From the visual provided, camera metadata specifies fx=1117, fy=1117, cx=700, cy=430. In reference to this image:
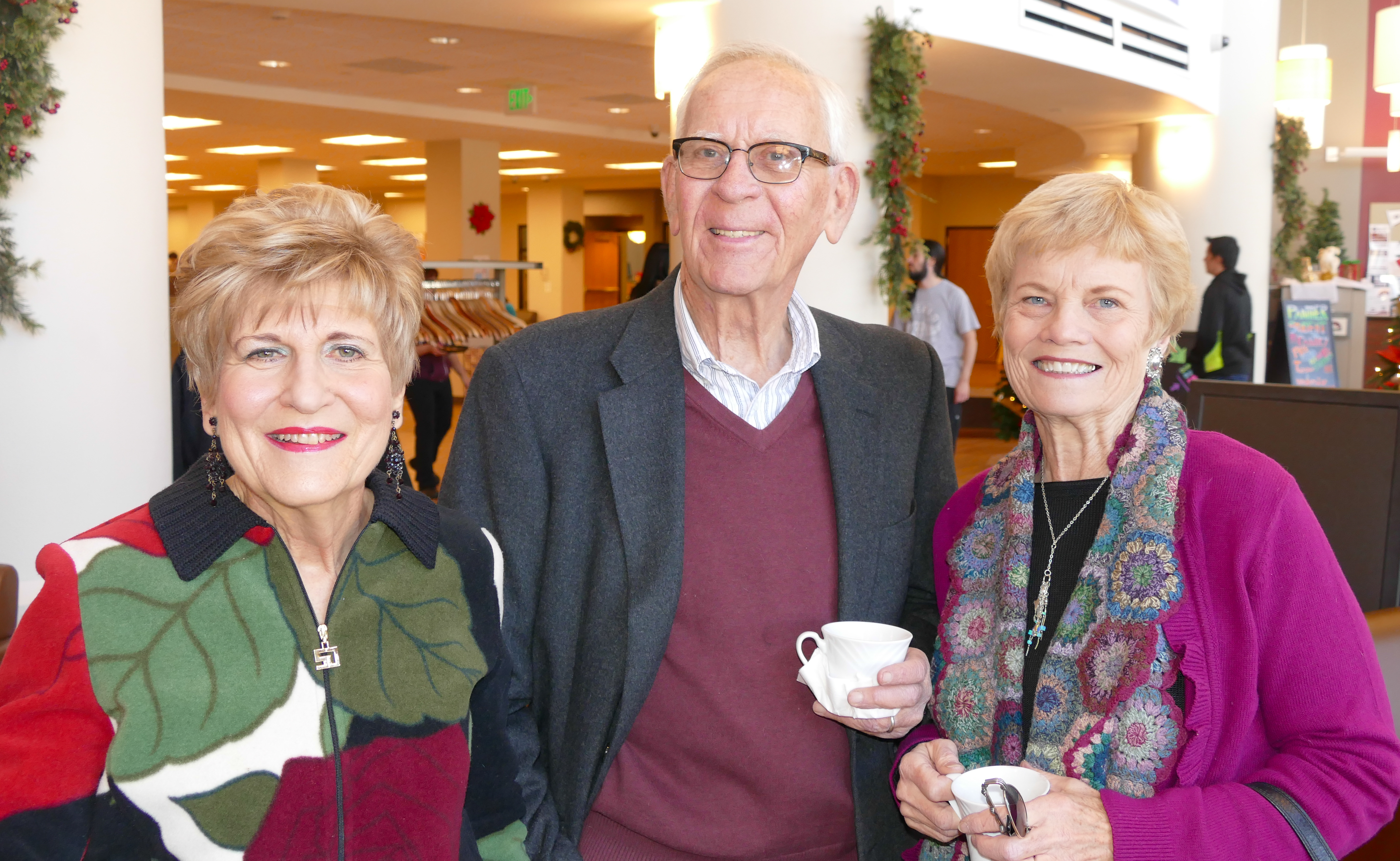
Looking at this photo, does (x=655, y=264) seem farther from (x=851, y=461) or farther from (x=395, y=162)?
(x=395, y=162)

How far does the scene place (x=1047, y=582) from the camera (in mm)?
1598

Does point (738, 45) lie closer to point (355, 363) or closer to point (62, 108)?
point (355, 363)

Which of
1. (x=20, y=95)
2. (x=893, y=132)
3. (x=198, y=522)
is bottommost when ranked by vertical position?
(x=198, y=522)

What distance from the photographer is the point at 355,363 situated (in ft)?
4.21

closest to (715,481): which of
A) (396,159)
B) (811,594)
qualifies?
(811,594)

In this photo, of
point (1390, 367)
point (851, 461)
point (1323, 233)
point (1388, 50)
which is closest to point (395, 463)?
point (851, 461)

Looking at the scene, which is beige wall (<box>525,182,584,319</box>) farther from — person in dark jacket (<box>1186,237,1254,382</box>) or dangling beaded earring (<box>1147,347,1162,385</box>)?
dangling beaded earring (<box>1147,347,1162,385</box>)

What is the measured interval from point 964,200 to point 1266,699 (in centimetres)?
2086

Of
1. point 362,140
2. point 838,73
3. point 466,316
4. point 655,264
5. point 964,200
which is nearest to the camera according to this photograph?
point 838,73

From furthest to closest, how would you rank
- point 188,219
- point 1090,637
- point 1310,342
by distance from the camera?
point 188,219 < point 1310,342 < point 1090,637

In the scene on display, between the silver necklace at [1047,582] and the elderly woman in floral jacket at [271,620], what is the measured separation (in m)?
0.75

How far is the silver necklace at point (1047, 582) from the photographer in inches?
61.8

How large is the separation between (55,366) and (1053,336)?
12.3 feet

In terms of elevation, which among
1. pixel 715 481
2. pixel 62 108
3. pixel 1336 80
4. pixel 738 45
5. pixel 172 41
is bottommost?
pixel 715 481
